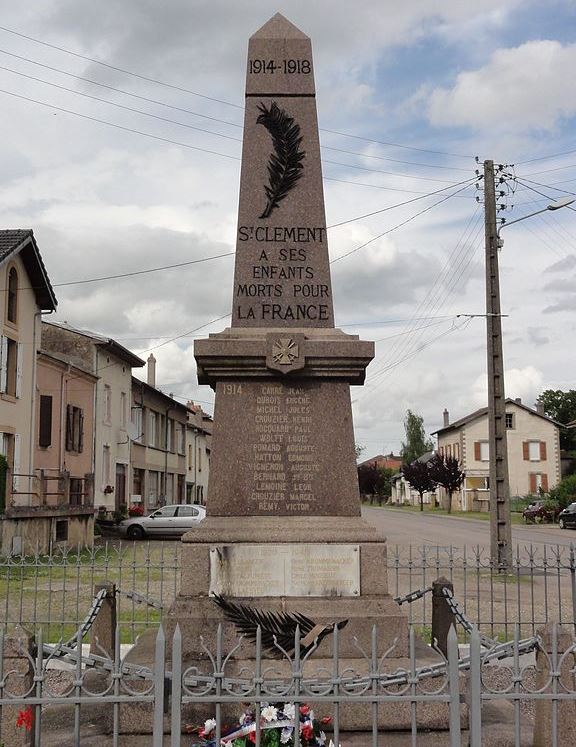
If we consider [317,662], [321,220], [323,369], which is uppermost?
[321,220]

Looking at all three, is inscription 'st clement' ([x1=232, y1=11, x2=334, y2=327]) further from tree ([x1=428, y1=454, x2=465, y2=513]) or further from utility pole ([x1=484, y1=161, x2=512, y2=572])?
tree ([x1=428, y1=454, x2=465, y2=513])

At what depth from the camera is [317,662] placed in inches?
241

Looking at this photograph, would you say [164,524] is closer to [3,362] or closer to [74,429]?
[74,429]

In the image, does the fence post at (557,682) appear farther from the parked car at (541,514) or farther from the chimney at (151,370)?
the chimney at (151,370)

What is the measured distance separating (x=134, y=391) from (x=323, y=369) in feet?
115

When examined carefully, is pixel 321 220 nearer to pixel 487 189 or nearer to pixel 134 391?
pixel 487 189

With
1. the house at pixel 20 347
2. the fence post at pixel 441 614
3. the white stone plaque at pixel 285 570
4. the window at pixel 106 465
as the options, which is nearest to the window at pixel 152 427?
the window at pixel 106 465

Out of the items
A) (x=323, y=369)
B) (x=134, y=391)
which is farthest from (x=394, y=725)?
(x=134, y=391)

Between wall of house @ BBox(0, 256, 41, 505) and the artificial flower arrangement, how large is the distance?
70.2ft

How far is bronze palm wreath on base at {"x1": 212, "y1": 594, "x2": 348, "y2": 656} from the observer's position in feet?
20.6

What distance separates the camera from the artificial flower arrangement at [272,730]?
493 centimetres

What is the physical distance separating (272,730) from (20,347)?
77.5ft

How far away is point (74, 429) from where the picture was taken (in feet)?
106

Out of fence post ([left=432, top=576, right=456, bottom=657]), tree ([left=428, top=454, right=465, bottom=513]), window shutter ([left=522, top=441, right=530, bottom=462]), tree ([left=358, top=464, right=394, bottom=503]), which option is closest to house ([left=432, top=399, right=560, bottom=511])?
window shutter ([left=522, top=441, right=530, bottom=462])
